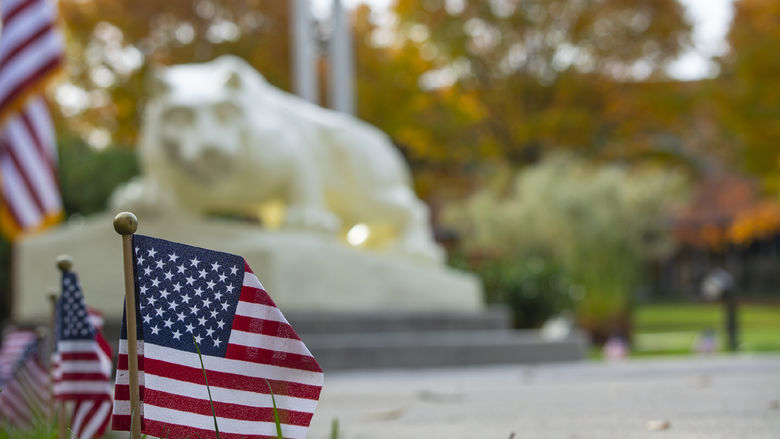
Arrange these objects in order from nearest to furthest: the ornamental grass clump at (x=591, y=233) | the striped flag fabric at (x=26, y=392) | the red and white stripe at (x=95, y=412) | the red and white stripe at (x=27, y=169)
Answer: the red and white stripe at (x=95, y=412) → the striped flag fabric at (x=26, y=392) → the red and white stripe at (x=27, y=169) → the ornamental grass clump at (x=591, y=233)

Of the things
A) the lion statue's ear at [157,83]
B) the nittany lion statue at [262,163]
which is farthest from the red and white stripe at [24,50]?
the lion statue's ear at [157,83]

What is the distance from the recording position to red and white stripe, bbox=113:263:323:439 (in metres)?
2.13

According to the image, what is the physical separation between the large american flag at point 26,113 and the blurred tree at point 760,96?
1062 cm


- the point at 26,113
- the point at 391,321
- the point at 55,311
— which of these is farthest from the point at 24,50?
the point at 55,311

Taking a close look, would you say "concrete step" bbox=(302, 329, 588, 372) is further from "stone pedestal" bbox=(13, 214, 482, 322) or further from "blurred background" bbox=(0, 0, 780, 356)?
"blurred background" bbox=(0, 0, 780, 356)

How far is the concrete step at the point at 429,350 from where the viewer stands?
770cm

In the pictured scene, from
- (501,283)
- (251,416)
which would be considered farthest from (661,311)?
(251,416)

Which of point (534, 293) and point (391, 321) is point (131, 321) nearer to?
point (391, 321)

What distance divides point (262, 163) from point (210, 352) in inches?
242

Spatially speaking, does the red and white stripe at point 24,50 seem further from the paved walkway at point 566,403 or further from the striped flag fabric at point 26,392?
the striped flag fabric at point 26,392

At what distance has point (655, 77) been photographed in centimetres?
2245

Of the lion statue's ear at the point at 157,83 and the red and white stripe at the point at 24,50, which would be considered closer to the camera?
the lion statue's ear at the point at 157,83

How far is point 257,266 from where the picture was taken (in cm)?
801

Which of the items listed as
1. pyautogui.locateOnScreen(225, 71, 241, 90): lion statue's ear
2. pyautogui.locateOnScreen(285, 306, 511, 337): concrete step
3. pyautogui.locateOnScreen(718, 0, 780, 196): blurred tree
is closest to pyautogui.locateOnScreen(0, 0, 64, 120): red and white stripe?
pyautogui.locateOnScreen(225, 71, 241, 90): lion statue's ear
